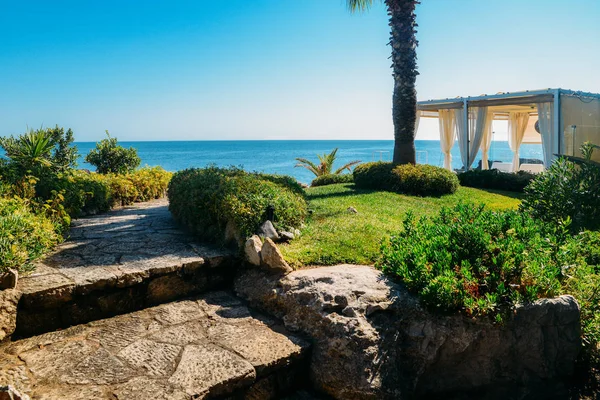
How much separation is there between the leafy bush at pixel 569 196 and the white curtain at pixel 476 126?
32.8 feet

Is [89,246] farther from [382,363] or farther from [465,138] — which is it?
[465,138]

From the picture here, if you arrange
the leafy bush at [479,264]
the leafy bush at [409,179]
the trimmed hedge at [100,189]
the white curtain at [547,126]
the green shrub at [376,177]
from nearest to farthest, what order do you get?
the leafy bush at [479,264] < the trimmed hedge at [100,189] < the leafy bush at [409,179] < the green shrub at [376,177] < the white curtain at [547,126]

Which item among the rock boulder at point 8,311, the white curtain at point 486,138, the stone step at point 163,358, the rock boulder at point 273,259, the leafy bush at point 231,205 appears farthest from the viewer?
the white curtain at point 486,138

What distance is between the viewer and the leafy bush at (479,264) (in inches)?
147

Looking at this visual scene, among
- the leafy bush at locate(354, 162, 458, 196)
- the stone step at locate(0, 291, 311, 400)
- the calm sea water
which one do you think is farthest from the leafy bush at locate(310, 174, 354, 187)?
the calm sea water

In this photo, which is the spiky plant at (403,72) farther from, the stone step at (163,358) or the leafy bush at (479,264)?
the stone step at (163,358)

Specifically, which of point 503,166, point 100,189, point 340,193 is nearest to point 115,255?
point 100,189

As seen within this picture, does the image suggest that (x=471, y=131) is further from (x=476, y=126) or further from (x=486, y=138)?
(x=486, y=138)

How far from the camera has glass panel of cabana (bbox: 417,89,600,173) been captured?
13430 millimetres

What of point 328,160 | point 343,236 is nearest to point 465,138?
point 328,160

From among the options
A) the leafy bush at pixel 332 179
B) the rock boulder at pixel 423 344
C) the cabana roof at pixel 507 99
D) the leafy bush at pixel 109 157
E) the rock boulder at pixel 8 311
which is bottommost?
the rock boulder at pixel 423 344

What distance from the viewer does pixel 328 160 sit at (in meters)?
19.2

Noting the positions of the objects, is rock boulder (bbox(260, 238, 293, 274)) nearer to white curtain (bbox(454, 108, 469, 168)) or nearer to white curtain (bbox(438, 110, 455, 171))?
white curtain (bbox(454, 108, 469, 168))

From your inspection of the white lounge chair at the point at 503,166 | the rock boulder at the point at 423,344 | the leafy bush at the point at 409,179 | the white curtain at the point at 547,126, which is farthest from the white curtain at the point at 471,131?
the rock boulder at the point at 423,344
